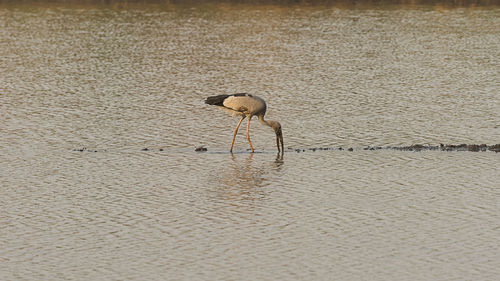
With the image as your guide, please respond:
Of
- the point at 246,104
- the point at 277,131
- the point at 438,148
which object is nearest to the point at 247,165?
the point at 277,131

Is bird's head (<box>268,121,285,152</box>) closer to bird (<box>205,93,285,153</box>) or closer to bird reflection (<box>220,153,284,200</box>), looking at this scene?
bird (<box>205,93,285,153</box>)

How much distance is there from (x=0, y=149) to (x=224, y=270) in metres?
10.7

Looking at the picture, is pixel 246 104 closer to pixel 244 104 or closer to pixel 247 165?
pixel 244 104

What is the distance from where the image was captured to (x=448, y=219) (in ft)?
55.0

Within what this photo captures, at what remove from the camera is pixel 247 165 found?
21672 mm

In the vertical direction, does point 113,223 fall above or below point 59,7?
below

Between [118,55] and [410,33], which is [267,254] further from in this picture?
[410,33]

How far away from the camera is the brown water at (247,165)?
1451cm

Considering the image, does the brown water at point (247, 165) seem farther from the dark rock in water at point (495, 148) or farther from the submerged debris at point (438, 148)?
the dark rock in water at point (495, 148)

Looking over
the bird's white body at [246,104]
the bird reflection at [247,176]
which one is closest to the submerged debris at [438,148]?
the bird's white body at [246,104]

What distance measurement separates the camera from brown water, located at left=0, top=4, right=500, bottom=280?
47.6 ft

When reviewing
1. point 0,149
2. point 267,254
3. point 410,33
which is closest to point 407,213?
point 267,254

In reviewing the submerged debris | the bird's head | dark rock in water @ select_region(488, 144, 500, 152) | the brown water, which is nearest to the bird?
the bird's head

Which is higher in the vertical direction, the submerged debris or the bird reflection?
the submerged debris
